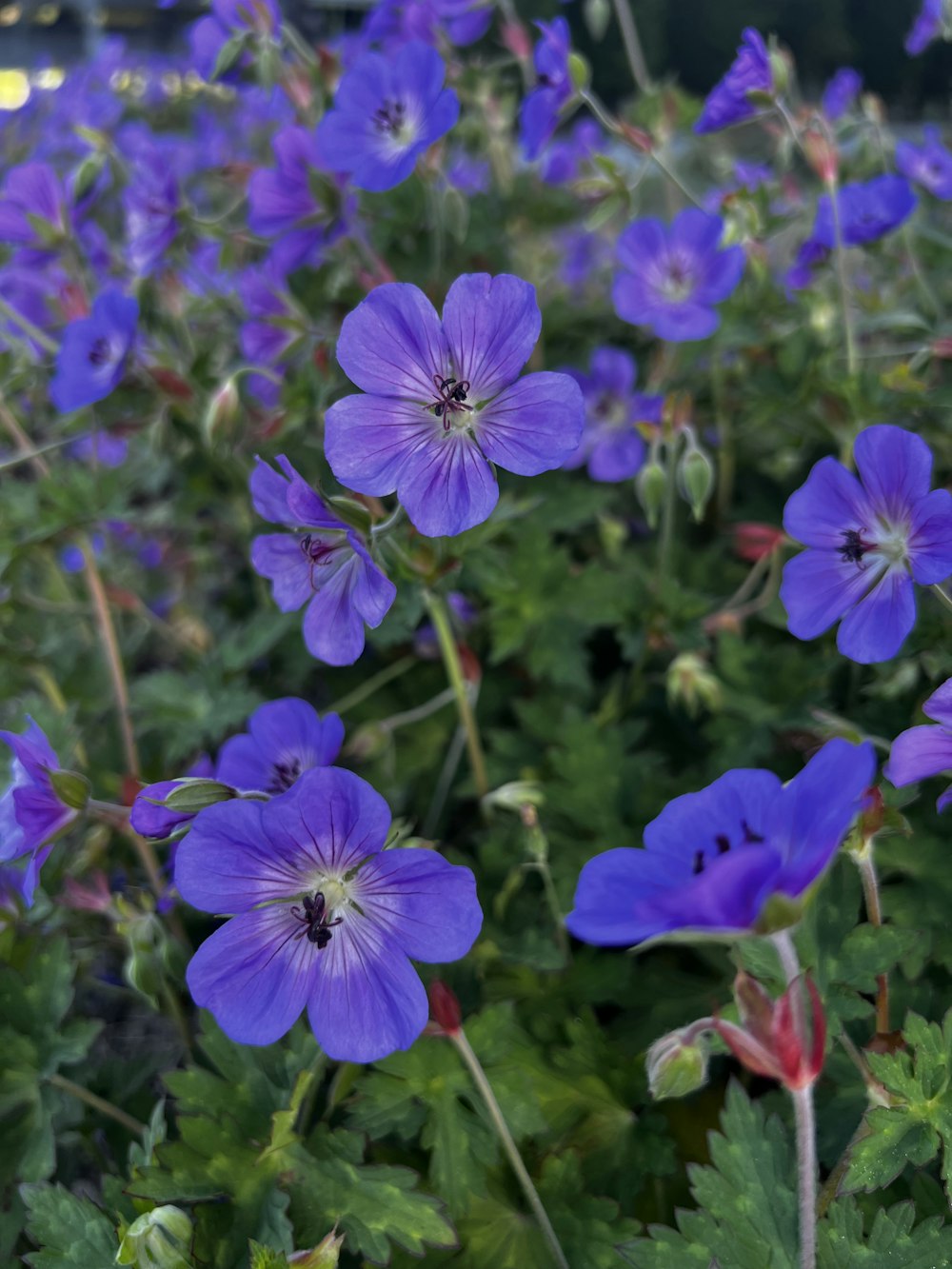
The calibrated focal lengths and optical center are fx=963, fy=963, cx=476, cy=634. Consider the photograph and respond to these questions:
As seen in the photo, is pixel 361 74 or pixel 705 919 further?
pixel 361 74

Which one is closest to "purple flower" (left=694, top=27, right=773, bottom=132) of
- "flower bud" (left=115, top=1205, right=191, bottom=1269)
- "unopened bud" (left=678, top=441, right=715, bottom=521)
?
→ "unopened bud" (left=678, top=441, right=715, bottom=521)

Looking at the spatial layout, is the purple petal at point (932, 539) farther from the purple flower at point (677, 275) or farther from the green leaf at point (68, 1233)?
the green leaf at point (68, 1233)

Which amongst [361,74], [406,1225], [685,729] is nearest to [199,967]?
[406,1225]

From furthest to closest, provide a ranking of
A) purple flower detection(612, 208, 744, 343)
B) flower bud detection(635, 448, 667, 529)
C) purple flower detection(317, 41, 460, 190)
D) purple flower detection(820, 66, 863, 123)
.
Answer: purple flower detection(820, 66, 863, 123) < purple flower detection(612, 208, 744, 343) < flower bud detection(635, 448, 667, 529) < purple flower detection(317, 41, 460, 190)

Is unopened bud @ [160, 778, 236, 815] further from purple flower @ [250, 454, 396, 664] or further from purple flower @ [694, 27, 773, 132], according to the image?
purple flower @ [694, 27, 773, 132]

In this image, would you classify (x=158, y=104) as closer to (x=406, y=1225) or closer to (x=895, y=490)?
(x=895, y=490)
